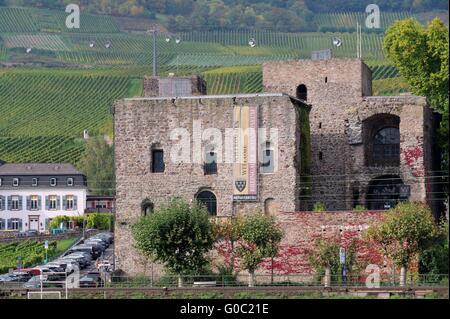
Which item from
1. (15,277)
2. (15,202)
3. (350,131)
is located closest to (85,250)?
(15,277)

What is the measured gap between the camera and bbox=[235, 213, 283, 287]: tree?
6938 cm

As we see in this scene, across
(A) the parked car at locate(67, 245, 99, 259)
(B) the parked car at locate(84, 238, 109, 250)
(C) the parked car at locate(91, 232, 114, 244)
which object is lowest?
(A) the parked car at locate(67, 245, 99, 259)

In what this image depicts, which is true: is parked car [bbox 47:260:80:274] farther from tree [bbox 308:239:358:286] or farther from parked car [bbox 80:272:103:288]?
tree [bbox 308:239:358:286]

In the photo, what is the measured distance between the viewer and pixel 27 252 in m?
101

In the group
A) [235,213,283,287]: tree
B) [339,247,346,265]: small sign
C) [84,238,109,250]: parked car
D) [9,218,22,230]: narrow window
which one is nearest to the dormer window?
[9,218,22,230]: narrow window

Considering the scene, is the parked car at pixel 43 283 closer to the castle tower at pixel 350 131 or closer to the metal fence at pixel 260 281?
the metal fence at pixel 260 281

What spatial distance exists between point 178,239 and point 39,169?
56.3 m

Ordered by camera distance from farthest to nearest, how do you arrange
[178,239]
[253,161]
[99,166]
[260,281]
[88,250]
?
[99,166] → [88,250] → [253,161] → [260,281] → [178,239]

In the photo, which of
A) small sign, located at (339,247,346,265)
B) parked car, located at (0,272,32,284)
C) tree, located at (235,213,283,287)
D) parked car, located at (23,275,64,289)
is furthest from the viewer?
parked car, located at (0,272,32,284)

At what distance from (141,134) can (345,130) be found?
12.1 meters

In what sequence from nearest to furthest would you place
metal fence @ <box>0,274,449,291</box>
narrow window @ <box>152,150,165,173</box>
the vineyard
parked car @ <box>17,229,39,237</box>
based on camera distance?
metal fence @ <box>0,274,449,291</box> → narrow window @ <box>152,150,165,173</box> → the vineyard → parked car @ <box>17,229,39,237</box>

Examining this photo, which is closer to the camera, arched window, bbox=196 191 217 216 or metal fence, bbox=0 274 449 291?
metal fence, bbox=0 274 449 291

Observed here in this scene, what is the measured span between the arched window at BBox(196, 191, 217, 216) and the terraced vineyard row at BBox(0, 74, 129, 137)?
3225 inches

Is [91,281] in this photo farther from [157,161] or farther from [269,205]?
[269,205]
